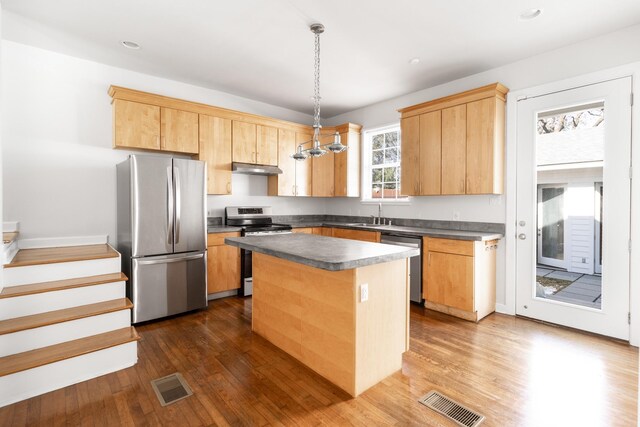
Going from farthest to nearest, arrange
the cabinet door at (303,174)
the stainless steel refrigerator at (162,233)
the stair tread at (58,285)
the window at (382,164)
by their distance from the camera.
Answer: the cabinet door at (303,174)
the window at (382,164)
the stainless steel refrigerator at (162,233)
the stair tread at (58,285)

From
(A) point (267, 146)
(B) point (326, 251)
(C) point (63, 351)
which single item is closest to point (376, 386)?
(B) point (326, 251)

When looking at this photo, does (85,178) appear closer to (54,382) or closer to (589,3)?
(54,382)

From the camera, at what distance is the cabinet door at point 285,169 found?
16.8 feet

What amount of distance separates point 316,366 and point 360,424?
0.62 metres

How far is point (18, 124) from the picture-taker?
336cm

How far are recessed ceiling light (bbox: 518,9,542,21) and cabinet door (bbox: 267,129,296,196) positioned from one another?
3.36 m

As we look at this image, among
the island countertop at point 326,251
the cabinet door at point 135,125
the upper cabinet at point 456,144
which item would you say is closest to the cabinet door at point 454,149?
the upper cabinet at point 456,144

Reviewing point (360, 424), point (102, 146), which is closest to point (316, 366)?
point (360, 424)

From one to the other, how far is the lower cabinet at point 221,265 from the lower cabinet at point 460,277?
2511mm

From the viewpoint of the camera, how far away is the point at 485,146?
3637mm

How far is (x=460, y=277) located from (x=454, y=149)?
157 centimetres

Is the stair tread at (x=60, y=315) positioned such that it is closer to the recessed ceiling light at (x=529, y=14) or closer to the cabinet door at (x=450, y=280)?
the cabinet door at (x=450, y=280)

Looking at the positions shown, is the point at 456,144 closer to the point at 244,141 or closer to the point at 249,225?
the point at 244,141

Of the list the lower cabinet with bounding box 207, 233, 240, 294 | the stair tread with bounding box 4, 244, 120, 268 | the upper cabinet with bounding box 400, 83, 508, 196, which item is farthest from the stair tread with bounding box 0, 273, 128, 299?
the upper cabinet with bounding box 400, 83, 508, 196
